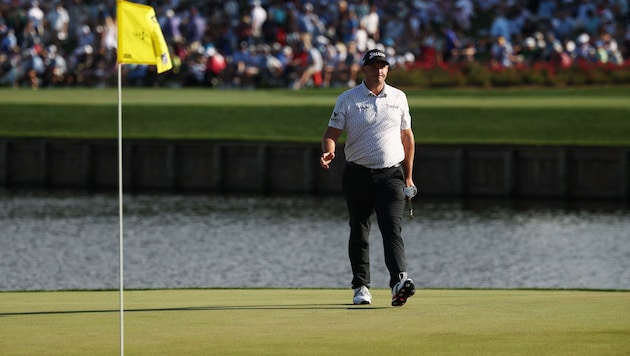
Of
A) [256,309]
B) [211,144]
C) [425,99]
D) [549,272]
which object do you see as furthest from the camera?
[425,99]

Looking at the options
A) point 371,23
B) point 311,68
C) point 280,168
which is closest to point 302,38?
point 311,68

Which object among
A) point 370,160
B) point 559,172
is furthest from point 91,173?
point 370,160

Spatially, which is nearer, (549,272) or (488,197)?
(549,272)

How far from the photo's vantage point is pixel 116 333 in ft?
34.7

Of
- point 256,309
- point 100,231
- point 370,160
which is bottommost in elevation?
point 100,231

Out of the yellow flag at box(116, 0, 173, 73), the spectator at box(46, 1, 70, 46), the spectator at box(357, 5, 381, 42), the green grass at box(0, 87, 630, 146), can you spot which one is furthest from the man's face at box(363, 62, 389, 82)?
the spectator at box(46, 1, 70, 46)

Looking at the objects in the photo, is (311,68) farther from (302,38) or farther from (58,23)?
(58,23)

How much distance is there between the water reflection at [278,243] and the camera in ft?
75.9

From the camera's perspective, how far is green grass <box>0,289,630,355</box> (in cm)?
972

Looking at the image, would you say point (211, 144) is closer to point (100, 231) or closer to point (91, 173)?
point (91, 173)

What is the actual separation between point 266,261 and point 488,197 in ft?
34.0

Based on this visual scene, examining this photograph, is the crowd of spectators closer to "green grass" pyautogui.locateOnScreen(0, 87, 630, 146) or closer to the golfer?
"green grass" pyautogui.locateOnScreen(0, 87, 630, 146)

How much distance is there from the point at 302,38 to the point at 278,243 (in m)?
20.4

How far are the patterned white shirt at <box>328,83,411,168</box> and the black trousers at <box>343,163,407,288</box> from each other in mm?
92
